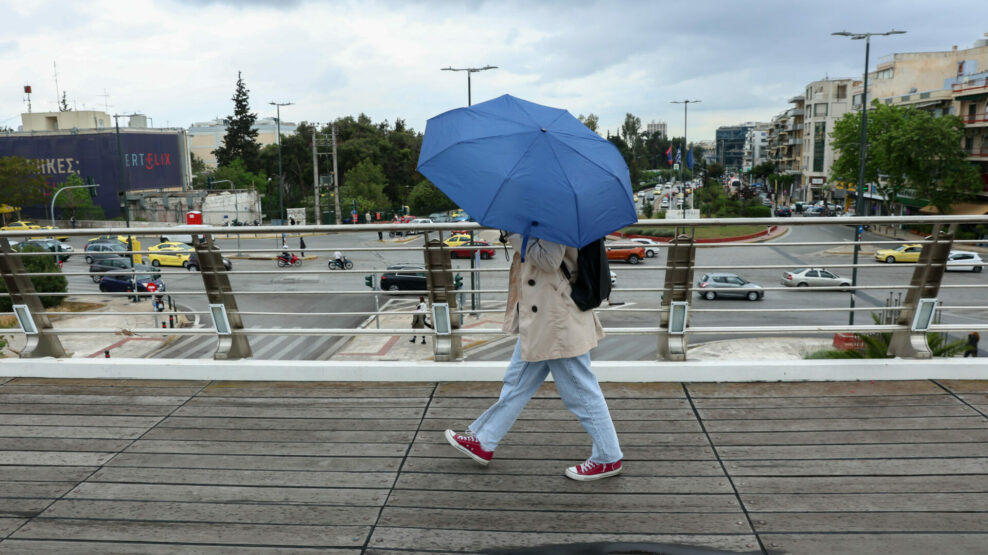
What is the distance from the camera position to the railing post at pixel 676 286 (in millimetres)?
4906

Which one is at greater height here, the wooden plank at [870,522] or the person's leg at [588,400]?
the person's leg at [588,400]

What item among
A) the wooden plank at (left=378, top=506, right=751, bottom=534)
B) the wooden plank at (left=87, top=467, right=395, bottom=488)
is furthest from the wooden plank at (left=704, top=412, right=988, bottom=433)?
the wooden plank at (left=87, top=467, right=395, bottom=488)

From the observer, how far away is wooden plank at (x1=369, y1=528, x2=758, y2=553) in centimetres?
299

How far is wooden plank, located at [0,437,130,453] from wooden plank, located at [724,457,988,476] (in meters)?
3.35

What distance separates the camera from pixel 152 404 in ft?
15.8

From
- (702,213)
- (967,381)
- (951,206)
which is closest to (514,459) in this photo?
(967,381)

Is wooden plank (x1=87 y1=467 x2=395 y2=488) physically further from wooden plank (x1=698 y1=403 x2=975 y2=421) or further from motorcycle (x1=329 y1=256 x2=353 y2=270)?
motorcycle (x1=329 y1=256 x2=353 y2=270)

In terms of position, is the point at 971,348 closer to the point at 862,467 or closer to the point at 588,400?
the point at 862,467

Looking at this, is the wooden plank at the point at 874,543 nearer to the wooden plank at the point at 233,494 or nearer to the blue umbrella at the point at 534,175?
the blue umbrella at the point at 534,175

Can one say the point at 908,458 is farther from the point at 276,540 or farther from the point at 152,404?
the point at 152,404

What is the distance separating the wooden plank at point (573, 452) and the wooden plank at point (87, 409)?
73.5 inches

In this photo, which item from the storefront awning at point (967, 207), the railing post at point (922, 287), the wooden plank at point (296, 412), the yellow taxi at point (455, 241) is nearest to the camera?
the wooden plank at point (296, 412)

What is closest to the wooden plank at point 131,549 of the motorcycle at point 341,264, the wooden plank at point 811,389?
the wooden plank at point 811,389

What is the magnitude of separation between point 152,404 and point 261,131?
118555mm
